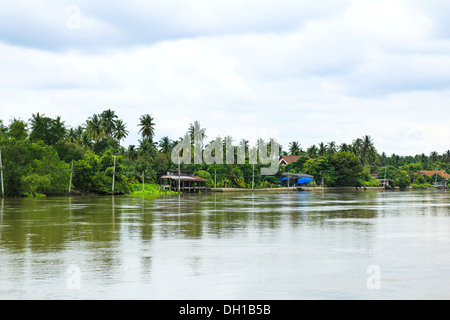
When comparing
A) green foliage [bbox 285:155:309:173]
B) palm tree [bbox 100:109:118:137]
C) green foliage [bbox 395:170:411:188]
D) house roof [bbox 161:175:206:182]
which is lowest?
green foliage [bbox 395:170:411:188]

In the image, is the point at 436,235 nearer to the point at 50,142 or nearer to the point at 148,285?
the point at 148,285

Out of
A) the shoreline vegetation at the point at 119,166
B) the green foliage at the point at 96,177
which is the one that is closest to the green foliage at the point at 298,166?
the shoreline vegetation at the point at 119,166

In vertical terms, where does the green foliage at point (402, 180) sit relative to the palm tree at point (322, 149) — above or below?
below

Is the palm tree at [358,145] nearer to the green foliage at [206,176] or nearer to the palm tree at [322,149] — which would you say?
the palm tree at [322,149]

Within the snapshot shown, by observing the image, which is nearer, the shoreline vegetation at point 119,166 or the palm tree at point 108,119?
the shoreline vegetation at point 119,166

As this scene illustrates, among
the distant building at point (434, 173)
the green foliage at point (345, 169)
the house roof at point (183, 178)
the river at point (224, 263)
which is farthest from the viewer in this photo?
the distant building at point (434, 173)

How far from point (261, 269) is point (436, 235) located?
10111 mm

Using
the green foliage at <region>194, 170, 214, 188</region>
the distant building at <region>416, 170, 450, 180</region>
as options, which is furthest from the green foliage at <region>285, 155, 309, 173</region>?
the distant building at <region>416, 170, 450, 180</region>

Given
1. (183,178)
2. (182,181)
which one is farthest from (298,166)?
(183,178)

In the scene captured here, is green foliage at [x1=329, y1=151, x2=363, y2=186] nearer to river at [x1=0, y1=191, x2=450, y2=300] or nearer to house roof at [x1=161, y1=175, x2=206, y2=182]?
house roof at [x1=161, y1=175, x2=206, y2=182]

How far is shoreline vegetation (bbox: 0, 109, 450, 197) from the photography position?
214 ft

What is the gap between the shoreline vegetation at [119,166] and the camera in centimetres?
6519

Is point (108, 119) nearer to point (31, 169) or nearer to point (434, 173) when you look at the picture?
point (31, 169)
